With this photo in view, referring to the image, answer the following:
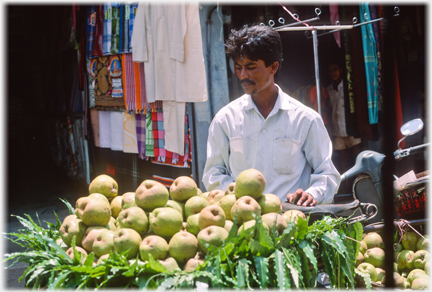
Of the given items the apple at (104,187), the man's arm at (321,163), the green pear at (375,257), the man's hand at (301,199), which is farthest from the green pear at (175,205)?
the green pear at (375,257)

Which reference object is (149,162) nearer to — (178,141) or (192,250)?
(178,141)

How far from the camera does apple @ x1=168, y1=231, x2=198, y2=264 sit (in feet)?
4.64

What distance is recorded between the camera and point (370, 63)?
4242mm

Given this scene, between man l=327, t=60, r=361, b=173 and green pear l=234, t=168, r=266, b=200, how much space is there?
3.54 metres

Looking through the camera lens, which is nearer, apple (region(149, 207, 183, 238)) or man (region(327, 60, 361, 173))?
apple (region(149, 207, 183, 238))

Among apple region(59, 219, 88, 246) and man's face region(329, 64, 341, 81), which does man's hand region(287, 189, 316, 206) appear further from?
man's face region(329, 64, 341, 81)

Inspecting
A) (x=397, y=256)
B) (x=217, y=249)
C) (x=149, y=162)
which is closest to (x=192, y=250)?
(x=217, y=249)

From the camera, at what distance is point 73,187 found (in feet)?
24.7

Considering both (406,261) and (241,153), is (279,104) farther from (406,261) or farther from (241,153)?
(406,261)

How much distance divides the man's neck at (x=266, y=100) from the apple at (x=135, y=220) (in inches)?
53.2

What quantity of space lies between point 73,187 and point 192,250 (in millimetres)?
6747

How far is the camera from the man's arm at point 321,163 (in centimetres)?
228

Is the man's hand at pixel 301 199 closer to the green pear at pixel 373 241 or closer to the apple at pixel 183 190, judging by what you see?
the apple at pixel 183 190

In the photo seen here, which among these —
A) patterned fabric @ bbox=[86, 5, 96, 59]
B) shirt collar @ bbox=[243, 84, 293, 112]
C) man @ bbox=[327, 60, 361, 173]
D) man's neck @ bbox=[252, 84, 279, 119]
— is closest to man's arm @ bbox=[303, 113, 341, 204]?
shirt collar @ bbox=[243, 84, 293, 112]
